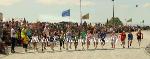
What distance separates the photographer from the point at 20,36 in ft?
105

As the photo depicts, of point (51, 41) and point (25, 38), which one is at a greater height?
point (25, 38)

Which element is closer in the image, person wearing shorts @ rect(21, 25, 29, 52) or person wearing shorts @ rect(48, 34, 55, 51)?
person wearing shorts @ rect(21, 25, 29, 52)

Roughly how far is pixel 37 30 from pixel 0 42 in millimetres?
5276

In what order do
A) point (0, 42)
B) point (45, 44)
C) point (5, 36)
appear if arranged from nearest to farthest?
point (0, 42) < point (5, 36) < point (45, 44)

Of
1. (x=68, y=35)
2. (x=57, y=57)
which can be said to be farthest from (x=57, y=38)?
(x=57, y=57)

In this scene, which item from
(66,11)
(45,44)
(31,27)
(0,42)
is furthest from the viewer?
(66,11)

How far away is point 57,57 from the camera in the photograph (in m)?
27.2

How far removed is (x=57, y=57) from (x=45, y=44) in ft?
21.4

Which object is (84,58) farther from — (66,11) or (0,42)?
(66,11)

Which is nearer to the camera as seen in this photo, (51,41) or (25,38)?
(25,38)

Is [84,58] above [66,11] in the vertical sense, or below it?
below

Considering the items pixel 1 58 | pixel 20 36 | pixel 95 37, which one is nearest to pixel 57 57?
pixel 1 58

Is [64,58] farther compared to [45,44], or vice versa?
[45,44]

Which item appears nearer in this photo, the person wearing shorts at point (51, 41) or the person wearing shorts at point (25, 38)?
the person wearing shorts at point (25, 38)
